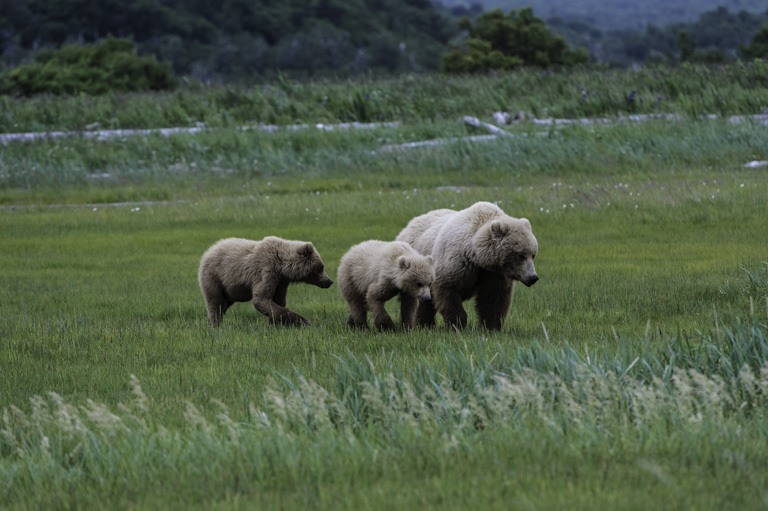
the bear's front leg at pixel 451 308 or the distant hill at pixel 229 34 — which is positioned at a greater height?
the distant hill at pixel 229 34

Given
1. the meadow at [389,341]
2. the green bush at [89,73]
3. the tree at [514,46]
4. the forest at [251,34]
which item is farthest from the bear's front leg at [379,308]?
the forest at [251,34]

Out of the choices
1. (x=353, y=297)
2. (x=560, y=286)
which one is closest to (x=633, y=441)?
(x=353, y=297)

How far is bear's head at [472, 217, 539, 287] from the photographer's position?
278 inches

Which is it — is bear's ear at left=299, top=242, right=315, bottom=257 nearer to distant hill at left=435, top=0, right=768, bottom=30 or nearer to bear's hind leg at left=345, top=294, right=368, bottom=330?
bear's hind leg at left=345, top=294, right=368, bottom=330

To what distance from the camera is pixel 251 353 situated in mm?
6863

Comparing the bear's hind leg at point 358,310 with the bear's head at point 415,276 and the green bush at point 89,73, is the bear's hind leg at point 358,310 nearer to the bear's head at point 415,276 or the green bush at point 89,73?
the bear's head at point 415,276

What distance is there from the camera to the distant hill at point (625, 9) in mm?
128750

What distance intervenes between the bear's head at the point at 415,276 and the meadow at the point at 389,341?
0.38 meters

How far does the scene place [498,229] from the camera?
711 centimetres

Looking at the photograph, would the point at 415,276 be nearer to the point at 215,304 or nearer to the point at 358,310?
the point at 358,310

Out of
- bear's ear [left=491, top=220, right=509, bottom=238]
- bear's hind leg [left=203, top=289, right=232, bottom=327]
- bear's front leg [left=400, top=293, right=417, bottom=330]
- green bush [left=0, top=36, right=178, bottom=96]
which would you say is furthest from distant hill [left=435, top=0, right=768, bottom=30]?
bear's ear [left=491, top=220, right=509, bottom=238]

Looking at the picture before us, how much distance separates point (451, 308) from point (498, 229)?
88 cm

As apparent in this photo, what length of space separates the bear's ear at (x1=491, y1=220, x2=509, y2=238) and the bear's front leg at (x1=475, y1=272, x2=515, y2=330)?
54 centimetres

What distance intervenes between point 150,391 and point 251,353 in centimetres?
108
